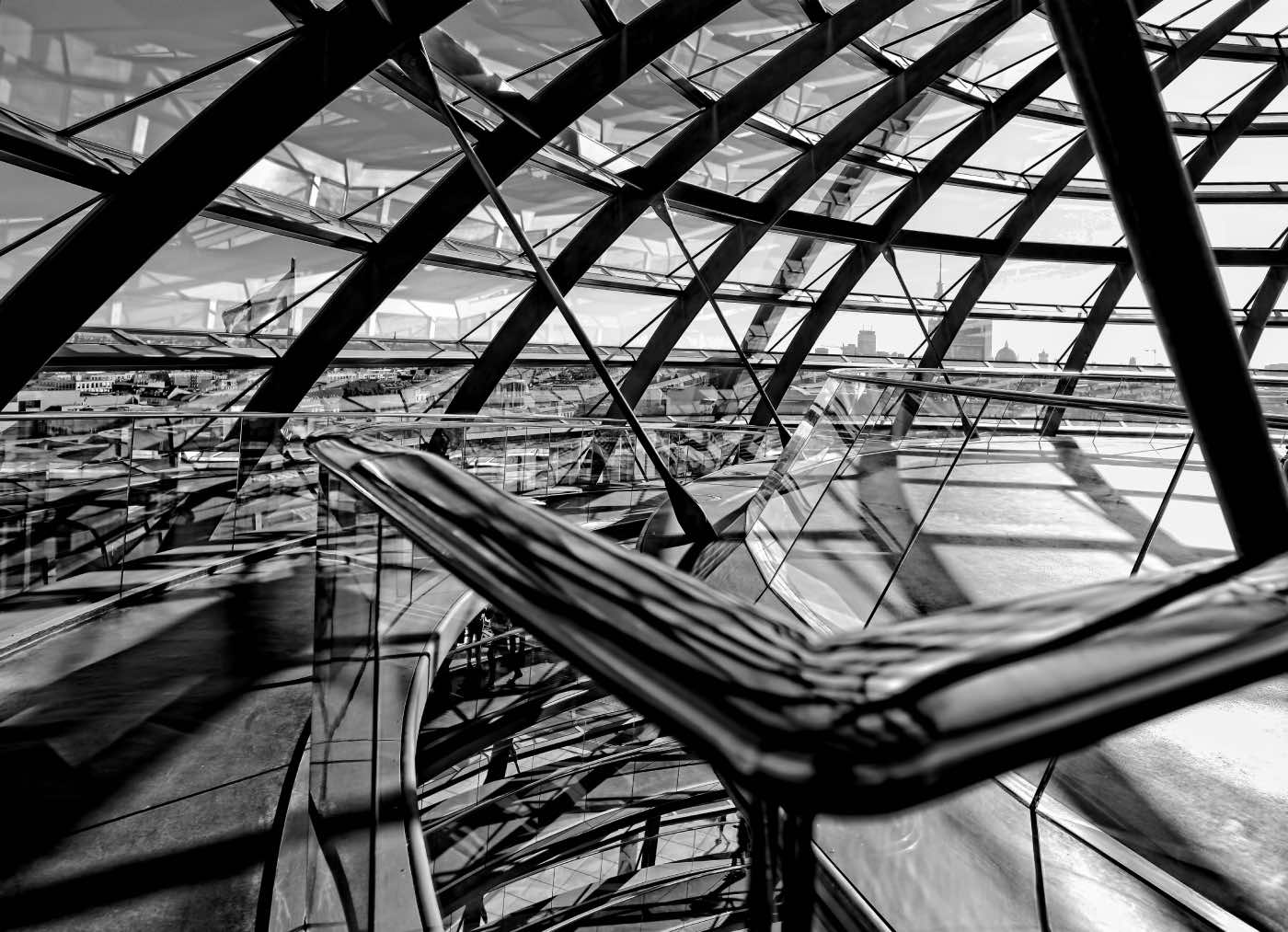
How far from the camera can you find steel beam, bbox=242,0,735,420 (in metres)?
9.88

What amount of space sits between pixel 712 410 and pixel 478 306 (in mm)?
7106

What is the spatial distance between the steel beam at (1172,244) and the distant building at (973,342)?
20507 mm

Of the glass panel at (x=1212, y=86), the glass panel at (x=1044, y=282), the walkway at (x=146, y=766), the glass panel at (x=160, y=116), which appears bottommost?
the walkway at (x=146, y=766)

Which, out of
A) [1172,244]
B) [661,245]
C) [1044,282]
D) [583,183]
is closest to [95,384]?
[583,183]

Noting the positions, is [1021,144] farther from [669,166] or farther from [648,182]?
[648,182]

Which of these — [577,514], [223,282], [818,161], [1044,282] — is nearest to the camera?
[577,514]

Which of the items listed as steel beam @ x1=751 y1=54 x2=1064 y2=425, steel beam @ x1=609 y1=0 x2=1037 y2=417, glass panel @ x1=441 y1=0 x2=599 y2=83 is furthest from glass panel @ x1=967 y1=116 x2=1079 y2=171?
glass panel @ x1=441 y1=0 x2=599 y2=83

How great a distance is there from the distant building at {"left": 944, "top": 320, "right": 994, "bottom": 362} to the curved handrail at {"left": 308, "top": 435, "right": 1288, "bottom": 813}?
2233 cm

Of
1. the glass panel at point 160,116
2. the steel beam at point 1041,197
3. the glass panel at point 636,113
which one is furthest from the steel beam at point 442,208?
the steel beam at point 1041,197

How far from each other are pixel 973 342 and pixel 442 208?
16.1m

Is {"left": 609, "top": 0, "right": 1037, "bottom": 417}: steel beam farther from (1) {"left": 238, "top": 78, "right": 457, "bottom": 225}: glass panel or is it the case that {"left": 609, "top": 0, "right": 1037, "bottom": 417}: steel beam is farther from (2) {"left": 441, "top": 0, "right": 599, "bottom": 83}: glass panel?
(1) {"left": 238, "top": 78, "right": 457, "bottom": 225}: glass panel

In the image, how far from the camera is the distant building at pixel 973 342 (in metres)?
21.7

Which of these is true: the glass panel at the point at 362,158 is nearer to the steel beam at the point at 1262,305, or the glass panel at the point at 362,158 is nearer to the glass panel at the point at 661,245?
the glass panel at the point at 661,245

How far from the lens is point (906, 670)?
0.47m
